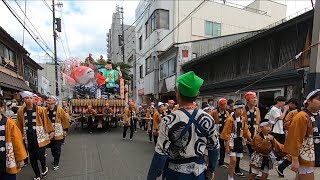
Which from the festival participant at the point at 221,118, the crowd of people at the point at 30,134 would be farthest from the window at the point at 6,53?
the festival participant at the point at 221,118

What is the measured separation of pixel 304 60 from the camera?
9.09m

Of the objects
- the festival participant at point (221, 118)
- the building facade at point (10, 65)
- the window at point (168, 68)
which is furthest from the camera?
the window at point (168, 68)

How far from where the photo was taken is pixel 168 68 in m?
24.1

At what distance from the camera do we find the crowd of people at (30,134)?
3693 mm

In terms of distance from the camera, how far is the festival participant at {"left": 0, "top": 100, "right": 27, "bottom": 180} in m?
3.65

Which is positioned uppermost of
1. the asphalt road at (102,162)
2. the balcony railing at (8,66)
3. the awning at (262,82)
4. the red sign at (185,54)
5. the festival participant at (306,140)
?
the red sign at (185,54)

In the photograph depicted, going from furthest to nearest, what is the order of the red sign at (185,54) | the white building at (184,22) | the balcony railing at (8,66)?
the white building at (184,22)
the red sign at (185,54)
the balcony railing at (8,66)

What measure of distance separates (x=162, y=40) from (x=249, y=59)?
14.1 meters

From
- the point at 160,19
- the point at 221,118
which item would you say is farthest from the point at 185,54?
the point at 221,118

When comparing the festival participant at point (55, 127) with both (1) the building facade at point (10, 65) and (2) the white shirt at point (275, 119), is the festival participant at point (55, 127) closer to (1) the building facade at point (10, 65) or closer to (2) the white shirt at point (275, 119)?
(2) the white shirt at point (275, 119)

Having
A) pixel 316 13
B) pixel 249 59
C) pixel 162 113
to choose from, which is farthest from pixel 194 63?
pixel 316 13

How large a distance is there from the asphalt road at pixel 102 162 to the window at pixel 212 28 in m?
19.0

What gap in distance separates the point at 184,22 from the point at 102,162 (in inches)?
811

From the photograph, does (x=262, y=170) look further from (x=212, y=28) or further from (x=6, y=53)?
(x=212, y=28)
